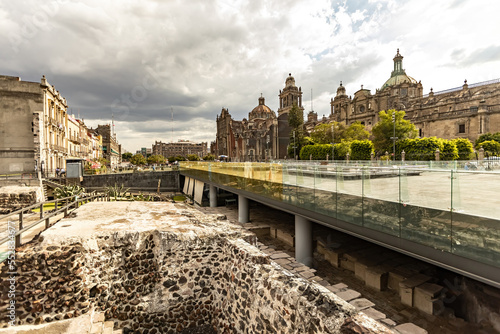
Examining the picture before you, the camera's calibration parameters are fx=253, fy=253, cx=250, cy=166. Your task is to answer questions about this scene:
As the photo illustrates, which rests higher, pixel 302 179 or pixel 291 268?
pixel 302 179

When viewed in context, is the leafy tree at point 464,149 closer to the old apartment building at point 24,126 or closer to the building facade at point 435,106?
the building facade at point 435,106

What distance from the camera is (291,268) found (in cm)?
930

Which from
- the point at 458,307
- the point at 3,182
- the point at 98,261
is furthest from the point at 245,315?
the point at 3,182

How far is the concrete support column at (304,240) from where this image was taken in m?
12.1

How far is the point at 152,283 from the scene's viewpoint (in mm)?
7109

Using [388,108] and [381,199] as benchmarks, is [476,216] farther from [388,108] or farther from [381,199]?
[388,108]

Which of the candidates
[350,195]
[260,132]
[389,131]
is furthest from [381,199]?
[260,132]

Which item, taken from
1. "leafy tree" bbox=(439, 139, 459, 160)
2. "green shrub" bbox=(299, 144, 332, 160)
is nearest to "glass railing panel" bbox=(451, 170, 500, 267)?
"leafy tree" bbox=(439, 139, 459, 160)

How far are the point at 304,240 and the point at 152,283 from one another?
7360 mm

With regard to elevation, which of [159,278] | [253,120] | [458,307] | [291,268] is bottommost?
[458,307]

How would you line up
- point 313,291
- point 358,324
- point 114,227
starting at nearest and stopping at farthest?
point 358,324
point 313,291
point 114,227

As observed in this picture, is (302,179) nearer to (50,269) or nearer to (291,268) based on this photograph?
(291,268)

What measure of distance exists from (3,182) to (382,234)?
3445 centimetres

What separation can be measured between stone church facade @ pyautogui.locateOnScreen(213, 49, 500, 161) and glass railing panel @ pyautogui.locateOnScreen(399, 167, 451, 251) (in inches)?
2533
